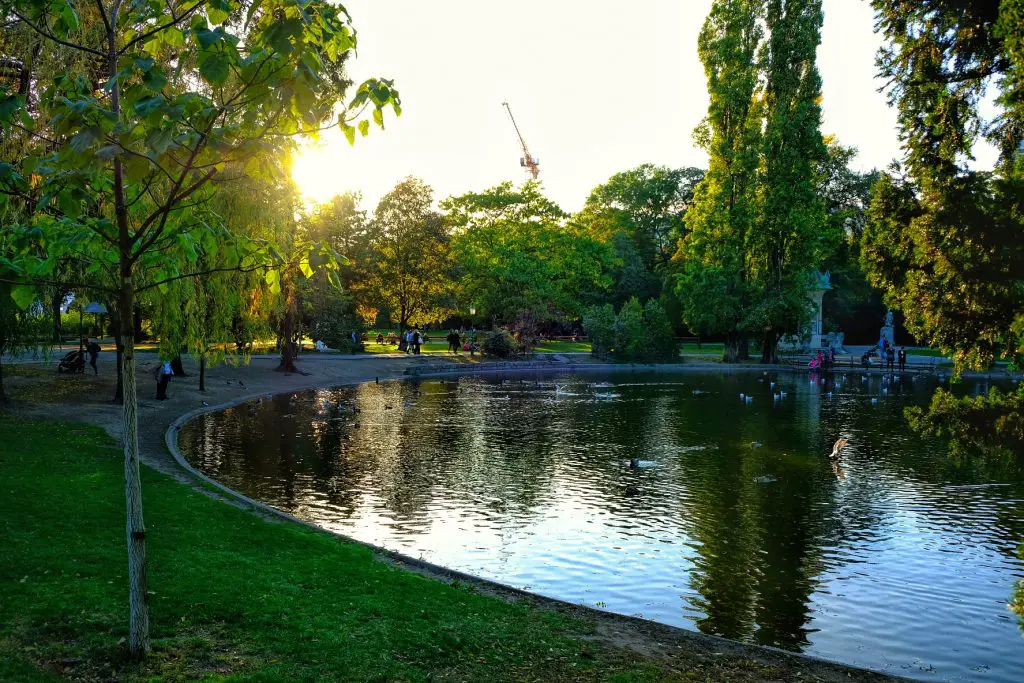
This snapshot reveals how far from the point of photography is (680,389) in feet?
157

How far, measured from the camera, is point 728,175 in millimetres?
66188

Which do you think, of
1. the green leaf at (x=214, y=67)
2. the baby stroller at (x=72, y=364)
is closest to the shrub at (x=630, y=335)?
the baby stroller at (x=72, y=364)

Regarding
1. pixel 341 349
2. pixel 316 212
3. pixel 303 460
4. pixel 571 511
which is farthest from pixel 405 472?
pixel 341 349

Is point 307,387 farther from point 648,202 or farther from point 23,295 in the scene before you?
point 648,202

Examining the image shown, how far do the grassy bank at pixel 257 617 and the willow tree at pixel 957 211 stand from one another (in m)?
6.23

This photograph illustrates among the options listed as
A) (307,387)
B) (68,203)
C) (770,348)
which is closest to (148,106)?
(68,203)

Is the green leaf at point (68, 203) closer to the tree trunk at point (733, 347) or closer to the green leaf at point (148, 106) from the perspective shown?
the green leaf at point (148, 106)

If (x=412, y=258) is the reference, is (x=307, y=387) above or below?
below

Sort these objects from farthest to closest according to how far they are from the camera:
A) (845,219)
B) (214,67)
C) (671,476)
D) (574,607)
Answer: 1. (845,219)
2. (671,476)
3. (574,607)
4. (214,67)

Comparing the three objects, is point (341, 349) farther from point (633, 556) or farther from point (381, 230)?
point (633, 556)

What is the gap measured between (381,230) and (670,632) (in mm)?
63388

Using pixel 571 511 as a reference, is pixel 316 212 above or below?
above

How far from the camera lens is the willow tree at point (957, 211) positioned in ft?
38.7

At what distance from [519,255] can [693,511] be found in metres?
54.9
